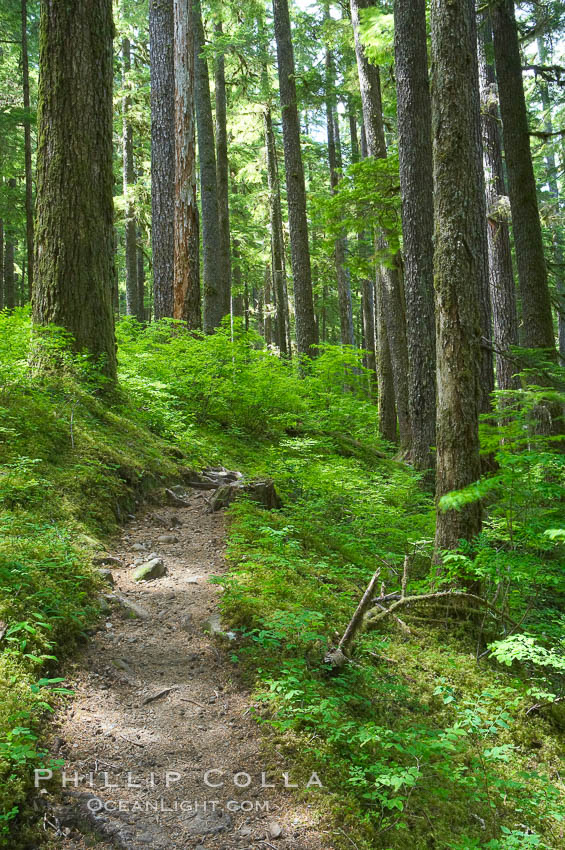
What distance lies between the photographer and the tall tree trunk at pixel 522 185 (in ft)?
30.0

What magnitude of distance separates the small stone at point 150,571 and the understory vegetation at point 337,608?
404mm

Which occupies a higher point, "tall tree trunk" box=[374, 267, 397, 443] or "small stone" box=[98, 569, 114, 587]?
"tall tree trunk" box=[374, 267, 397, 443]

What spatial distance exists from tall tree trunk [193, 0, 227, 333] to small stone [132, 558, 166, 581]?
962cm

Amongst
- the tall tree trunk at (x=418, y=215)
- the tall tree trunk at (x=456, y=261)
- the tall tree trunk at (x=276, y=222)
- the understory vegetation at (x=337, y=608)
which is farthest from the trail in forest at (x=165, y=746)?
the tall tree trunk at (x=276, y=222)

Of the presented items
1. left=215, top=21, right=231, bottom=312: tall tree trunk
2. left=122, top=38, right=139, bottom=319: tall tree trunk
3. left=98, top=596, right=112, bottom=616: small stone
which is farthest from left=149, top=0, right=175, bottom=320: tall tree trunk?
left=122, top=38, right=139, bottom=319: tall tree trunk

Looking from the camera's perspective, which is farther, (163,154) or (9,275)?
(9,275)

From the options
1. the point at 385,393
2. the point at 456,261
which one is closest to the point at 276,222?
the point at 385,393

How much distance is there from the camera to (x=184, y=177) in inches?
409

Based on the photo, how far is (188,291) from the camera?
10445 mm

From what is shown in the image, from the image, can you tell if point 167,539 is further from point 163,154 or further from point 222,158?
point 222,158

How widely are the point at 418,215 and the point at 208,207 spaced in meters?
7.03

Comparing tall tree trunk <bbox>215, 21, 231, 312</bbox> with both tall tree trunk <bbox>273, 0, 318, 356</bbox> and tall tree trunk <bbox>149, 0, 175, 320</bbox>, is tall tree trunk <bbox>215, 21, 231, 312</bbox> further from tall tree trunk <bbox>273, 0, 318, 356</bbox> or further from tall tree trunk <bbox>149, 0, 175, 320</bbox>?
tall tree trunk <bbox>149, 0, 175, 320</bbox>

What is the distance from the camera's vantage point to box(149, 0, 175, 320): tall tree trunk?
34.2 feet

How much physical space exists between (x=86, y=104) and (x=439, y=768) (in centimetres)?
713
